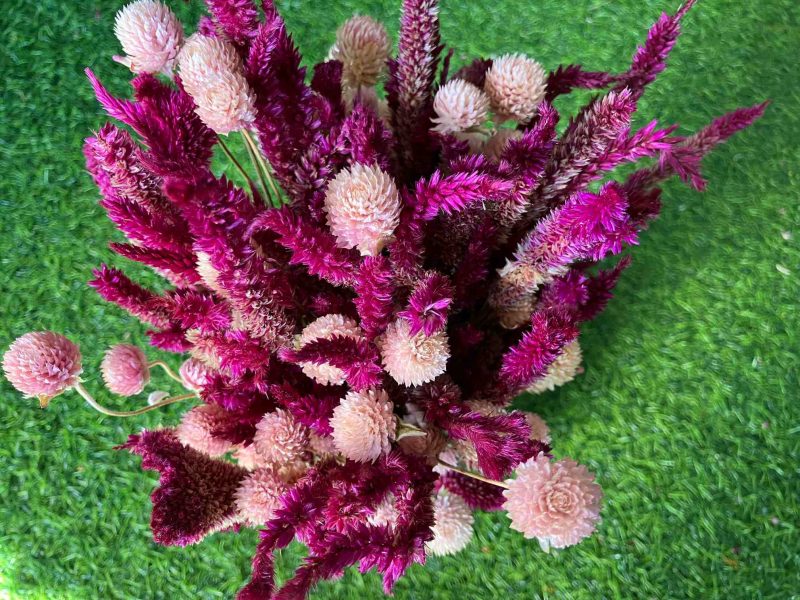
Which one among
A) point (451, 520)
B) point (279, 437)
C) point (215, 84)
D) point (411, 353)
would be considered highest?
point (215, 84)

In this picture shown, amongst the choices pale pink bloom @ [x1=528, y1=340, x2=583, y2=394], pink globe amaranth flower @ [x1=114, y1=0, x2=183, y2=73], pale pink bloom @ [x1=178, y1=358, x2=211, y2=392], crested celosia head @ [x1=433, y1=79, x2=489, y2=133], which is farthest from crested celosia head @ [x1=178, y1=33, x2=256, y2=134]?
pale pink bloom @ [x1=528, y1=340, x2=583, y2=394]

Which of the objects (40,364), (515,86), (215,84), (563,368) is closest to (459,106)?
(515,86)

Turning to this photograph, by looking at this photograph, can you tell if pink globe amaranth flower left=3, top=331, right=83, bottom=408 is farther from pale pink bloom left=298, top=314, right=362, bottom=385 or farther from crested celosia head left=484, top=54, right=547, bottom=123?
crested celosia head left=484, top=54, right=547, bottom=123

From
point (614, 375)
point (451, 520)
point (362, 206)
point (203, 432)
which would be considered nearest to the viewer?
point (362, 206)

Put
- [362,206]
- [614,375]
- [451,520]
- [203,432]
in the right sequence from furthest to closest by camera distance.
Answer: [614,375] < [451,520] < [203,432] < [362,206]

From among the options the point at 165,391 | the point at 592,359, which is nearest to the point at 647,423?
the point at 592,359

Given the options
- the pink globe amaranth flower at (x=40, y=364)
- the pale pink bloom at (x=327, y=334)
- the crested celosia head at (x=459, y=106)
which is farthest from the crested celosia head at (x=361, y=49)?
the pink globe amaranth flower at (x=40, y=364)

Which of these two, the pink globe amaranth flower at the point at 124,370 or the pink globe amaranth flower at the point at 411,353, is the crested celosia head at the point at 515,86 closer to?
the pink globe amaranth flower at the point at 411,353

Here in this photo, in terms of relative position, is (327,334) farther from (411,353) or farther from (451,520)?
(451,520)
